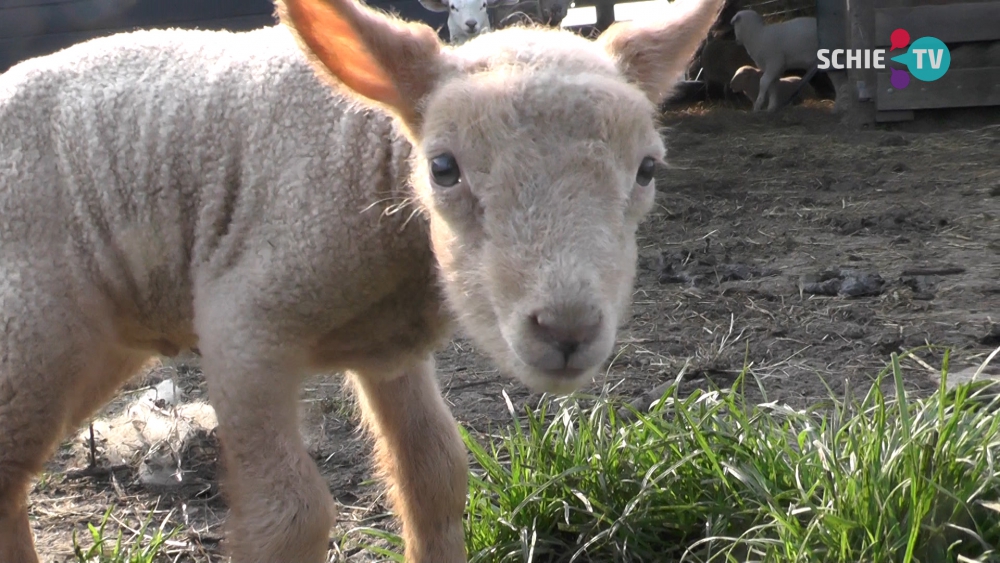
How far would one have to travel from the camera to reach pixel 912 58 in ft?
30.2

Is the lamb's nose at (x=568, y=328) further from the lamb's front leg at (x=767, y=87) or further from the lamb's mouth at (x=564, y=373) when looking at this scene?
the lamb's front leg at (x=767, y=87)

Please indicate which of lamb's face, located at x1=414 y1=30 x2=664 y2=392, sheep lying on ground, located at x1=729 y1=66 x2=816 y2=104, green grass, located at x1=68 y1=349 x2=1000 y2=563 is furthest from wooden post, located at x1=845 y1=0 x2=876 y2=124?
lamb's face, located at x1=414 y1=30 x2=664 y2=392

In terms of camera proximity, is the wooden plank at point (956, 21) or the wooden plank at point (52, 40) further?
the wooden plank at point (52, 40)

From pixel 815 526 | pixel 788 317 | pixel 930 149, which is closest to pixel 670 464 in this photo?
pixel 815 526

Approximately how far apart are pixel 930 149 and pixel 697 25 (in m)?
6.39

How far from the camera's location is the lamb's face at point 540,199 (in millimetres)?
1977

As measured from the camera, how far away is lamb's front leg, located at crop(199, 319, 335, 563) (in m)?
2.53

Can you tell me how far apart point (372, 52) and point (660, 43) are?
723 millimetres

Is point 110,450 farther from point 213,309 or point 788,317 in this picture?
point 788,317

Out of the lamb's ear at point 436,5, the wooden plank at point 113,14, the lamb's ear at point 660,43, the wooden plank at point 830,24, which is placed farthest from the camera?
the wooden plank at point 830,24

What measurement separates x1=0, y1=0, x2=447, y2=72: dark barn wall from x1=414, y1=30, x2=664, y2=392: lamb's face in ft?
28.2

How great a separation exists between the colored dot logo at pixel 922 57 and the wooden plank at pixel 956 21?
72 mm

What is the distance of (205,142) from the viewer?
2.73 meters

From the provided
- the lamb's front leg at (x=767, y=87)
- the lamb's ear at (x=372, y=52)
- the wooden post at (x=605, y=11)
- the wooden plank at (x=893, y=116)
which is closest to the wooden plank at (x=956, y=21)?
the wooden plank at (x=893, y=116)
